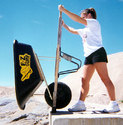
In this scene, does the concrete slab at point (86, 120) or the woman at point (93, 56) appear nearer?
the concrete slab at point (86, 120)

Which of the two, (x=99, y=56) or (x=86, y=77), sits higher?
(x=99, y=56)

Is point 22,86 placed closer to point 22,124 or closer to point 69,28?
point 69,28

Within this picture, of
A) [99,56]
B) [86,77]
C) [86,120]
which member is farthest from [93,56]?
[86,120]

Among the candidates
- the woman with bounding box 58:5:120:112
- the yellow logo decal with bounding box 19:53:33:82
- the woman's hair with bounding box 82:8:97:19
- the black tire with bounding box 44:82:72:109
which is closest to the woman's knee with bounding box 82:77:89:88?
the woman with bounding box 58:5:120:112

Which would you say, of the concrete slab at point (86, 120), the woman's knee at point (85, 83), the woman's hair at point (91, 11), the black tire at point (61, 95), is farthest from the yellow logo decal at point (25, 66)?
the woman's hair at point (91, 11)

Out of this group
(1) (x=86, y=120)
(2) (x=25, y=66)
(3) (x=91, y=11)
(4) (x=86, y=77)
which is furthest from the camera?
(3) (x=91, y=11)

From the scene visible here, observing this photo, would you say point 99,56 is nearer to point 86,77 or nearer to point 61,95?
point 86,77

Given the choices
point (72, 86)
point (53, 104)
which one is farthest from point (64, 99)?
point (72, 86)

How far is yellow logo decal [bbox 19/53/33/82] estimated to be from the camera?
9.29ft

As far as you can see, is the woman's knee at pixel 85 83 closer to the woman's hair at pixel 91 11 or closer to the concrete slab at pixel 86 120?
the concrete slab at pixel 86 120

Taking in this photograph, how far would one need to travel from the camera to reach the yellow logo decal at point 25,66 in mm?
2830

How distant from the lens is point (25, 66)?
287 centimetres

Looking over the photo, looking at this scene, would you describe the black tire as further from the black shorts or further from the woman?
the black shorts

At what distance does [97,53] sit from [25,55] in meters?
1.13
